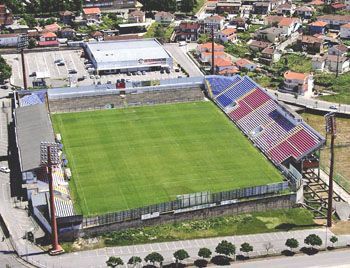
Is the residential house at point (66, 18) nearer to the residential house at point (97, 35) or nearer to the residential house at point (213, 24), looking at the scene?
the residential house at point (97, 35)

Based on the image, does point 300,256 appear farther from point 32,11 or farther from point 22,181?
point 32,11

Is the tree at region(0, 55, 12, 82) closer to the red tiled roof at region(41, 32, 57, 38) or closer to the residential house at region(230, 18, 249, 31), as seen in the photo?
the red tiled roof at region(41, 32, 57, 38)

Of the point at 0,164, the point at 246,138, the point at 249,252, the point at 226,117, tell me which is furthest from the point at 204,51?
the point at 249,252

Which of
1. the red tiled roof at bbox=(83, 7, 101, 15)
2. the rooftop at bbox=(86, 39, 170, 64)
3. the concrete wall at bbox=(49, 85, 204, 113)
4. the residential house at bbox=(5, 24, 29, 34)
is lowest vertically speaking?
the concrete wall at bbox=(49, 85, 204, 113)

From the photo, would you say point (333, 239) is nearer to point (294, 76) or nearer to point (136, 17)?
point (294, 76)

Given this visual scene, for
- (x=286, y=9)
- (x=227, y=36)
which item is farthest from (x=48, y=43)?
(x=286, y=9)

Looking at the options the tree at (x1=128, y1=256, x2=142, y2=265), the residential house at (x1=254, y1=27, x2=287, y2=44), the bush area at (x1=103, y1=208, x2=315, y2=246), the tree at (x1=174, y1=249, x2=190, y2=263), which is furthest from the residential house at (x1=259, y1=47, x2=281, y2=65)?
the tree at (x1=128, y1=256, x2=142, y2=265)
